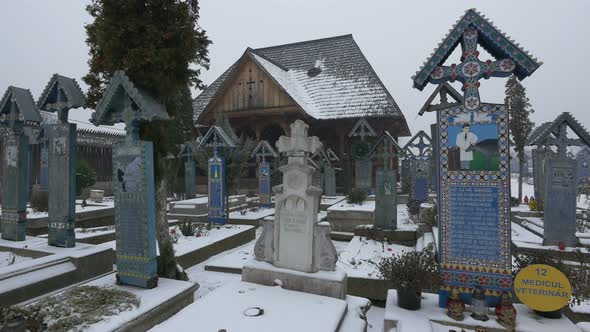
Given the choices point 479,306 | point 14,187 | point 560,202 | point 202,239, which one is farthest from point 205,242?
point 560,202

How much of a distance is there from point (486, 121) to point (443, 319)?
8.16ft

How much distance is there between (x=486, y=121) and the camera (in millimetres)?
3939

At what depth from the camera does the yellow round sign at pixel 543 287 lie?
344 centimetres

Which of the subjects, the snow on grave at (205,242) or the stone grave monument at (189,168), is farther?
the stone grave monument at (189,168)

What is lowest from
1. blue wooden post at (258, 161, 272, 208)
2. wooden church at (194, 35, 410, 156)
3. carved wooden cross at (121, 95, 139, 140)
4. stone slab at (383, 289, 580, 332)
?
stone slab at (383, 289, 580, 332)

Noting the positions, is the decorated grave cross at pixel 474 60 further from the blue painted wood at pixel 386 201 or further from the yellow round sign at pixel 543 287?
the blue painted wood at pixel 386 201

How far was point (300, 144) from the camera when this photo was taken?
4.61 meters

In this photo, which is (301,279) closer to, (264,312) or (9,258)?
(264,312)

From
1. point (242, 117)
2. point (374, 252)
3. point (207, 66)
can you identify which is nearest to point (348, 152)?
point (242, 117)

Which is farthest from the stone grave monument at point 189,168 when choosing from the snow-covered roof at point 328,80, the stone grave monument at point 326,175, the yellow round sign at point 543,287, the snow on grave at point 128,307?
the yellow round sign at point 543,287

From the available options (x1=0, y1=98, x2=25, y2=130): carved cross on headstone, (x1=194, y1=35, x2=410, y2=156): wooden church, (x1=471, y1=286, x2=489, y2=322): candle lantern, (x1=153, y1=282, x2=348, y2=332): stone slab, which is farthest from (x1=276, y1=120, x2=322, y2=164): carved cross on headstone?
(x1=194, y1=35, x2=410, y2=156): wooden church

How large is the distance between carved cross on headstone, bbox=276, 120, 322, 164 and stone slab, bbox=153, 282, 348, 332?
1.92 metres

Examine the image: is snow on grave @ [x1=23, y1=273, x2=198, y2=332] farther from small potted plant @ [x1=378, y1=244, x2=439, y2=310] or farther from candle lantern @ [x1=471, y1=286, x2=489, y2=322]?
candle lantern @ [x1=471, y1=286, x2=489, y2=322]

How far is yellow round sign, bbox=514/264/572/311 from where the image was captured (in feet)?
11.3
